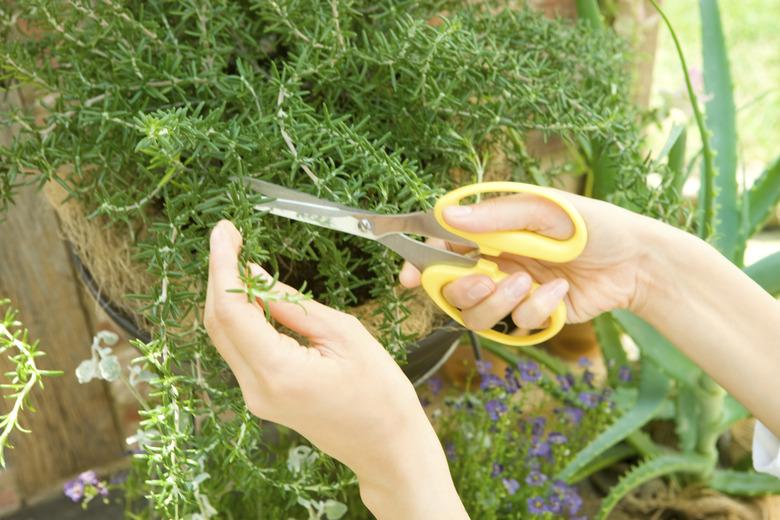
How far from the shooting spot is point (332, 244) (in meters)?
0.78

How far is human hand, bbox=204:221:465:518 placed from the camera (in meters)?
0.59

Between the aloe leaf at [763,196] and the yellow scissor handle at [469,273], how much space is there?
55 cm

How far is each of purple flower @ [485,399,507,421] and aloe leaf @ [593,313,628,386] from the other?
13.5 inches

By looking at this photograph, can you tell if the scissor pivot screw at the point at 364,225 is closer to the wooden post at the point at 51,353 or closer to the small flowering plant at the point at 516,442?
the small flowering plant at the point at 516,442

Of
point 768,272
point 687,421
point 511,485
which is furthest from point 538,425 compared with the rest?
point 768,272

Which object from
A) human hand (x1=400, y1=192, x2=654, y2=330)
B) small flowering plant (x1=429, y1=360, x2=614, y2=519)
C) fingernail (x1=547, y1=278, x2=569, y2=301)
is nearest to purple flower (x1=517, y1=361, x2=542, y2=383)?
small flowering plant (x1=429, y1=360, x2=614, y2=519)

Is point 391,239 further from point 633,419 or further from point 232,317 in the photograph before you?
point 633,419

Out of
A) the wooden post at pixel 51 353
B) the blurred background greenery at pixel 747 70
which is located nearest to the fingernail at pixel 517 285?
the wooden post at pixel 51 353

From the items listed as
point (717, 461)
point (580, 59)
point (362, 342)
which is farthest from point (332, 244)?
point (717, 461)

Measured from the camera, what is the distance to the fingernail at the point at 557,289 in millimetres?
757

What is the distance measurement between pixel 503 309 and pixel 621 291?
0.16 metres

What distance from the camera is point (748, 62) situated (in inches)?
104

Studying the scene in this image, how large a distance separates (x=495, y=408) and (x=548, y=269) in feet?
1.11

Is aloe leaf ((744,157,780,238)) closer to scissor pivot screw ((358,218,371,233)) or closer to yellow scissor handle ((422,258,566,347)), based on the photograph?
yellow scissor handle ((422,258,566,347))
